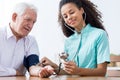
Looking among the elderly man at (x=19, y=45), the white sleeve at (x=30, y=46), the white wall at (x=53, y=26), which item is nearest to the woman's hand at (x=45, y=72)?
the elderly man at (x=19, y=45)

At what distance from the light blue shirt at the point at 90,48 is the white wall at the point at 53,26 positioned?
67.6 inches

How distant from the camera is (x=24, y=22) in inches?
65.9

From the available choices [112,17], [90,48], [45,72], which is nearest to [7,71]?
[45,72]

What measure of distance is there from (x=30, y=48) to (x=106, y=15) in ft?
7.24

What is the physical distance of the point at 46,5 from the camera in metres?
3.73

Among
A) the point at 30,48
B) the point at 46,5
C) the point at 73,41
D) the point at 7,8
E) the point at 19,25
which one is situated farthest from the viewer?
the point at 46,5

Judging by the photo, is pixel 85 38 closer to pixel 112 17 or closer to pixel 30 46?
pixel 30 46

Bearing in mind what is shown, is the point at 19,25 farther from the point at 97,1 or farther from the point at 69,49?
the point at 97,1

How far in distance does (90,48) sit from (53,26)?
6.45 ft

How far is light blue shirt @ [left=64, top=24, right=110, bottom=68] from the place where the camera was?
5.66ft

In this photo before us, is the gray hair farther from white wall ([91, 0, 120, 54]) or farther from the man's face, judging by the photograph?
white wall ([91, 0, 120, 54])

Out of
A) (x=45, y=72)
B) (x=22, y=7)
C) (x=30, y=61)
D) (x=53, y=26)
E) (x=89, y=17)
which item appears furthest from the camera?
(x=53, y=26)

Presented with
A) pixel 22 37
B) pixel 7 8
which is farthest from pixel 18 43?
pixel 7 8

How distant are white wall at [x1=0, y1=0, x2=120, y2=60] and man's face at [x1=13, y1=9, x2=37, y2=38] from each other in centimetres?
190
